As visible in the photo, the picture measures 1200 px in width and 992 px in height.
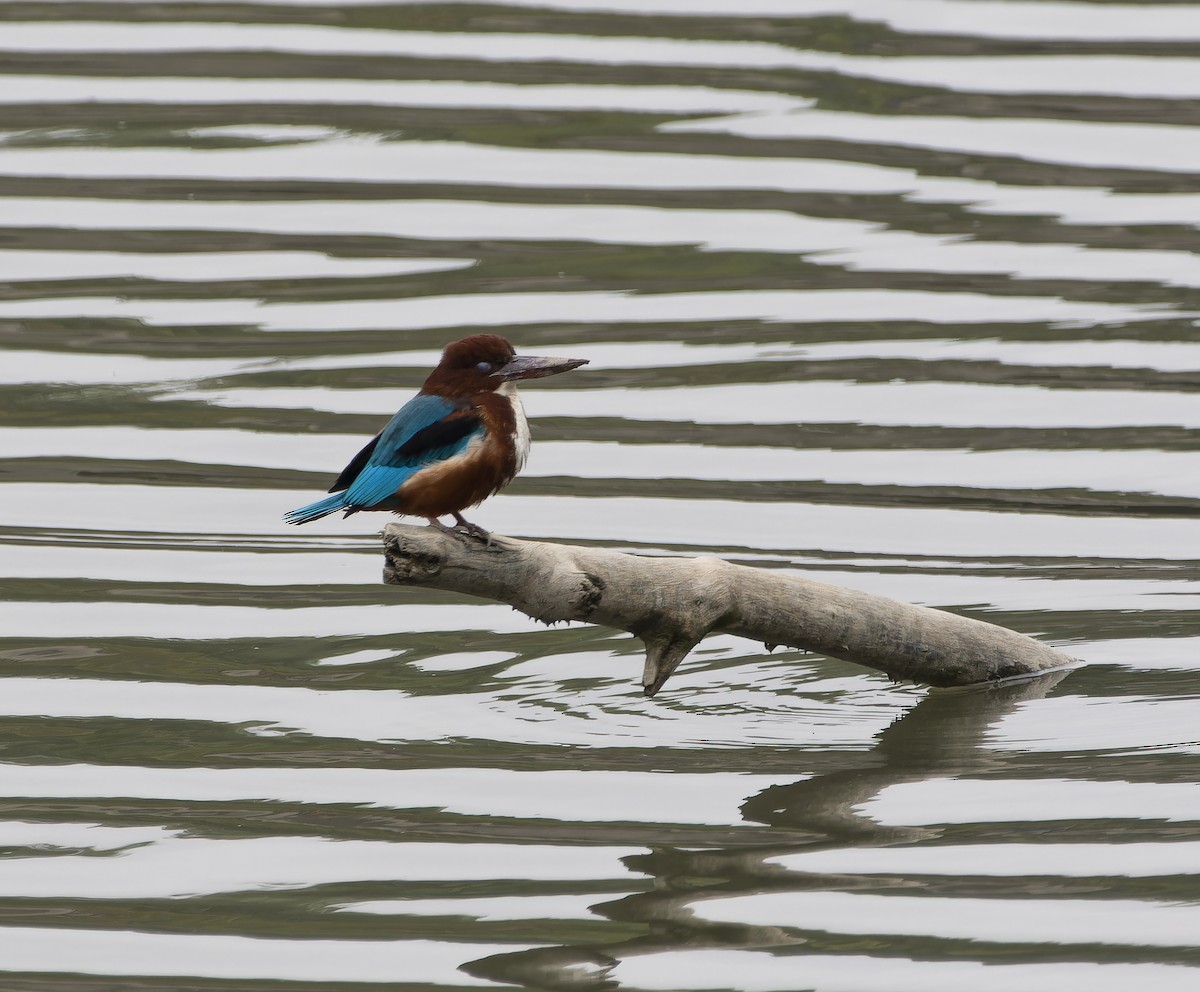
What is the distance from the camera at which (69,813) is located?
Answer: 4.99 m

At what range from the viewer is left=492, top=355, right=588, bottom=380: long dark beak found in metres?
5.15

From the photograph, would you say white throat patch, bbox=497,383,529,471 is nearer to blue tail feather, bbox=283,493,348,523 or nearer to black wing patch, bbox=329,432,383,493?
black wing patch, bbox=329,432,383,493

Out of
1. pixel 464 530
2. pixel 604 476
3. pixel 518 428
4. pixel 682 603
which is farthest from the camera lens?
pixel 604 476

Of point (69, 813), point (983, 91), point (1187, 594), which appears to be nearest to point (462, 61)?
point (983, 91)

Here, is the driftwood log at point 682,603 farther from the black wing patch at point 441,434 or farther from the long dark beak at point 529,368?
the long dark beak at point 529,368

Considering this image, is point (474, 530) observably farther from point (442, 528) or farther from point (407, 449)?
point (407, 449)

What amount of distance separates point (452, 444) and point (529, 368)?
0.30 meters

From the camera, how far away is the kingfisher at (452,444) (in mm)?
5051

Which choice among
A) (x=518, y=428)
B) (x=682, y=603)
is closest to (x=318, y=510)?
(x=518, y=428)

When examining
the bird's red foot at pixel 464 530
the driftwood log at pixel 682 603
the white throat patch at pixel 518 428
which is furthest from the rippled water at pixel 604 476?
the white throat patch at pixel 518 428

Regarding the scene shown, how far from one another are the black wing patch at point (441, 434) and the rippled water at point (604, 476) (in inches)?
30.9

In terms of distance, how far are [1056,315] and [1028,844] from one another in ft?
13.5

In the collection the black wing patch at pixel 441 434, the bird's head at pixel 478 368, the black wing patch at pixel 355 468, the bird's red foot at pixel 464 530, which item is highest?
the bird's head at pixel 478 368

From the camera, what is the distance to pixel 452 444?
5062mm
